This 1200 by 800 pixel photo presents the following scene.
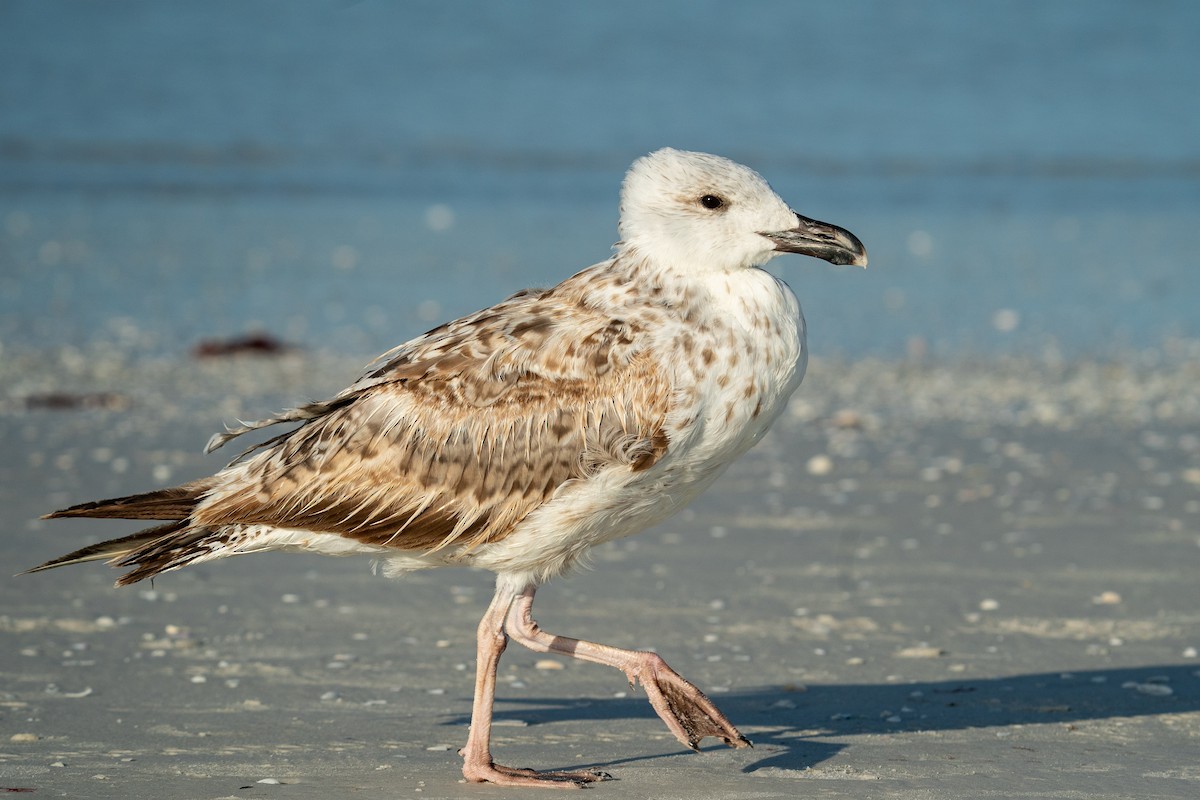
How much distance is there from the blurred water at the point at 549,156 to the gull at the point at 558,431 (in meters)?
8.33

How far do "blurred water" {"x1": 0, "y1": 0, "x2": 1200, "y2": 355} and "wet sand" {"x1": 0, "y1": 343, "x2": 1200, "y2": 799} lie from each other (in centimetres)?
425

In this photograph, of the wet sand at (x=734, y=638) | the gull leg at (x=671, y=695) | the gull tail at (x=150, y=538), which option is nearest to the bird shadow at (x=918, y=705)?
the wet sand at (x=734, y=638)

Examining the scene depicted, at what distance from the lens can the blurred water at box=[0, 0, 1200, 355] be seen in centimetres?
1577

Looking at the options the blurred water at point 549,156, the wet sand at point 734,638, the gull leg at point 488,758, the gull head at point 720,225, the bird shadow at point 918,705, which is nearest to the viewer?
the gull leg at point 488,758

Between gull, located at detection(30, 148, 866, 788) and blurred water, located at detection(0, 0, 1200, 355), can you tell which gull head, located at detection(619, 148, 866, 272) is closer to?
gull, located at detection(30, 148, 866, 788)

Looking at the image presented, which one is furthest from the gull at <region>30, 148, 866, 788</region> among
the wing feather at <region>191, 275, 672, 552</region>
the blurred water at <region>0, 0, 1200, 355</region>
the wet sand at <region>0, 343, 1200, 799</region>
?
the blurred water at <region>0, 0, 1200, 355</region>

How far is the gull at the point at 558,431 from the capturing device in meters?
5.12

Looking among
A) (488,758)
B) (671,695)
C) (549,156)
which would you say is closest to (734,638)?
(671,695)

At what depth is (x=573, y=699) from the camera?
241 inches

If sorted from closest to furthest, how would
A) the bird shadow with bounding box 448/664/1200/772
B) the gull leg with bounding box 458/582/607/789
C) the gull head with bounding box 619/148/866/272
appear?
the gull leg with bounding box 458/582/607/789
the gull head with bounding box 619/148/866/272
the bird shadow with bounding box 448/664/1200/772

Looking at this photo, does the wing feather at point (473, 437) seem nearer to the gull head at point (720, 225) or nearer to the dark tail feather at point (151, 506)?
the dark tail feather at point (151, 506)

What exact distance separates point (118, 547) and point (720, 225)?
87.4 inches

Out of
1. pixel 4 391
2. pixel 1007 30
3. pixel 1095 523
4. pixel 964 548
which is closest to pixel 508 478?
pixel 964 548

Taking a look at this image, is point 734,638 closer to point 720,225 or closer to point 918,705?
point 918,705
